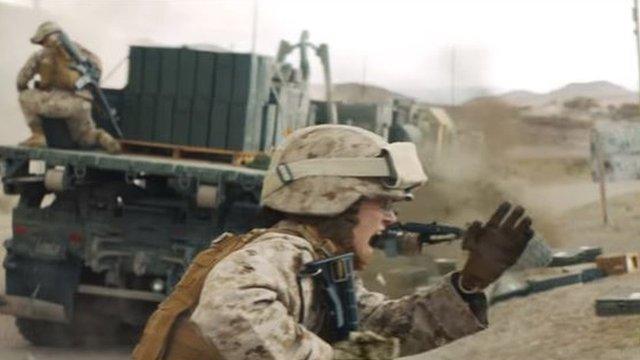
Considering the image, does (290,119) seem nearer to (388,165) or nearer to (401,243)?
(401,243)

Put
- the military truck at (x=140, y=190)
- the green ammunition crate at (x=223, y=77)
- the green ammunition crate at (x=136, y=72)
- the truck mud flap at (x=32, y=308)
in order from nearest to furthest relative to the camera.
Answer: the military truck at (x=140, y=190) → the truck mud flap at (x=32, y=308) → the green ammunition crate at (x=223, y=77) → the green ammunition crate at (x=136, y=72)

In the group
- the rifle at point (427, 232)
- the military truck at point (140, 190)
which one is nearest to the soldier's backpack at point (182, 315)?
the rifle at point (427, 232)

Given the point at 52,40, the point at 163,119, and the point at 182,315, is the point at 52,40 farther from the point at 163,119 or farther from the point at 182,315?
the point at 182,315

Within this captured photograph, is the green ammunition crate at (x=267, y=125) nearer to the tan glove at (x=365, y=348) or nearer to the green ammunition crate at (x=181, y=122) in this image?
the green ammunition crate at (x=181, y=122)

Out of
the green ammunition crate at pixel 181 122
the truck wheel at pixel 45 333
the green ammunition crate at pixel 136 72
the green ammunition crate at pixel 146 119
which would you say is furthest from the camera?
the green ammunition crate at pixel 136 72

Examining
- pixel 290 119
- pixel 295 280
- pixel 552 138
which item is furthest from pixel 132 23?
pixel 552 138

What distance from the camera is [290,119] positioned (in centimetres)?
1071

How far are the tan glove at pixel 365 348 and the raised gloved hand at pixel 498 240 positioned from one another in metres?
0.51

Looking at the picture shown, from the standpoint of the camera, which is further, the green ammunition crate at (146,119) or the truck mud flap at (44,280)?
the green ammunition crate at (146,119)

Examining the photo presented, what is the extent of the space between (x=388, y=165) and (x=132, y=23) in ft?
77.3

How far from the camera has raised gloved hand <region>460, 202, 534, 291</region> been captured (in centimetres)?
344

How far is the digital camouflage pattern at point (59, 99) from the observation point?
32.9 feet

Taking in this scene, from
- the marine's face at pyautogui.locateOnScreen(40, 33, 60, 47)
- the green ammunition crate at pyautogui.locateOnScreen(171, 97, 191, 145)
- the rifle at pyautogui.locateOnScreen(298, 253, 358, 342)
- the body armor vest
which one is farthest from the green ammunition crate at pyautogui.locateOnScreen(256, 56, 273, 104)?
the rifle at pyautogui.locateOnScreen(298, 253, 358, 342)

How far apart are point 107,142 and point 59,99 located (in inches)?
21.7
